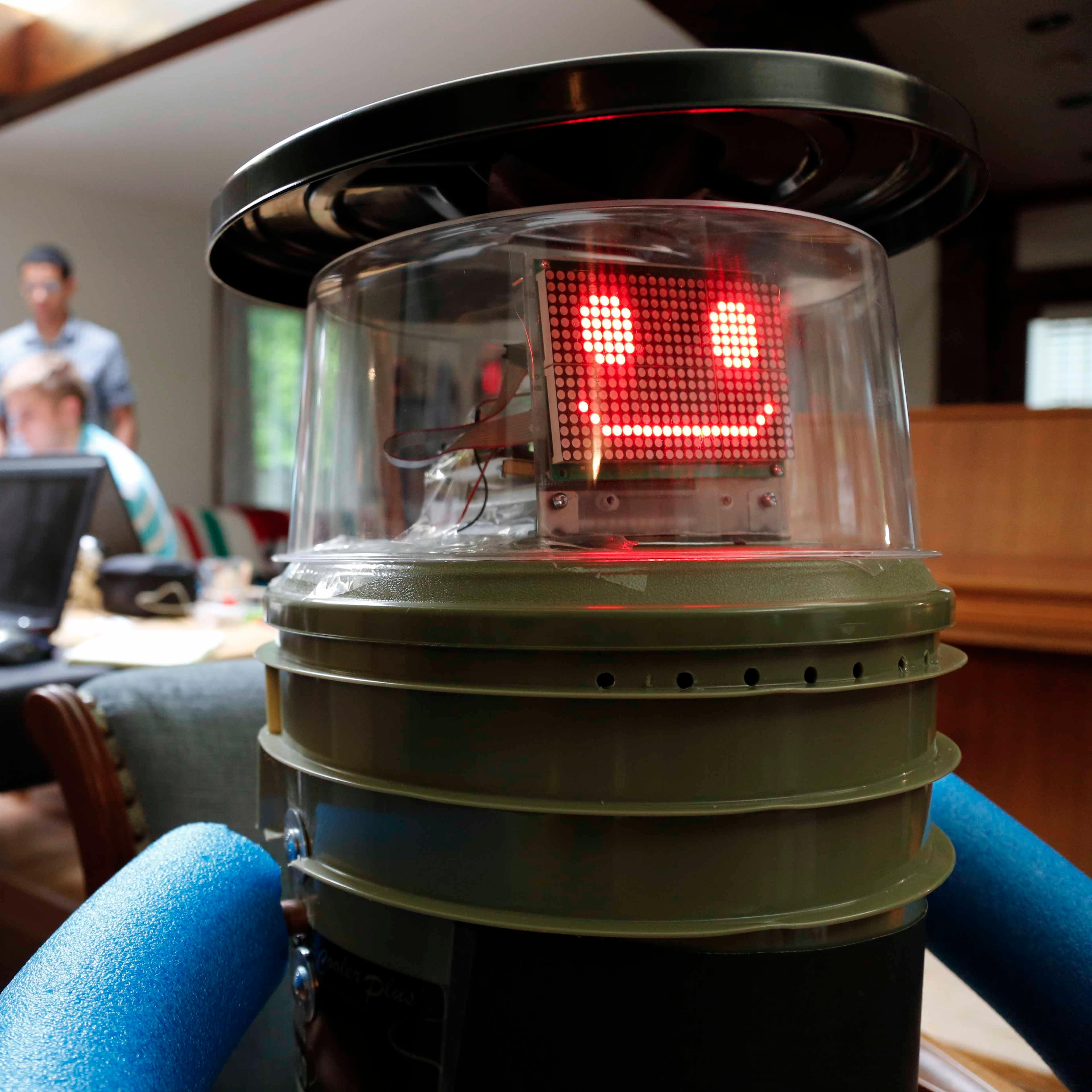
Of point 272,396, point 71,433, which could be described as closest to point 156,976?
point 71,433

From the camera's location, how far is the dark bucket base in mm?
555

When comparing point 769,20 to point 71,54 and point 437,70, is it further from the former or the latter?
point 71,54

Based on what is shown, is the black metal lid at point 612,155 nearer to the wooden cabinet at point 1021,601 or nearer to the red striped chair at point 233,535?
the wooden cabinet at point 1021,601

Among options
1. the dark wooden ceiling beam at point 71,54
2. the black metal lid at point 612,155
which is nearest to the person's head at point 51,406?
the dark wooden ceiling beam at point 71,54

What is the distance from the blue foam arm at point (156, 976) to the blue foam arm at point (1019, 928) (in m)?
0.54

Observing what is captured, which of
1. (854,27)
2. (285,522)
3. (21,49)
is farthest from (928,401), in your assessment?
(21,49)

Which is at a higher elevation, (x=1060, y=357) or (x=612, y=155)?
(x=1060, y=357)

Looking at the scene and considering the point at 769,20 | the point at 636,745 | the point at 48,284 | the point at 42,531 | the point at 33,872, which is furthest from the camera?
the point at 48,284

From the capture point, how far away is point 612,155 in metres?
0.70

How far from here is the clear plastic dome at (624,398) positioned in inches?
25.9

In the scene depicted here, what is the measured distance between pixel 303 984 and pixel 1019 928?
537 millimetres

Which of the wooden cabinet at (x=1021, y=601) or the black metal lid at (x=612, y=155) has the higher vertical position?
the black metal lid at (x=612, y=155)

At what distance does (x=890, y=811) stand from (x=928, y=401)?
4720 mm

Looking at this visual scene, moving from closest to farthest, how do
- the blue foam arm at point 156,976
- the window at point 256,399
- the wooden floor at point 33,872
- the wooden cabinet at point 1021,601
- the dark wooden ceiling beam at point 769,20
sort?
the blue foam arm at point 156,976 < the wooden floor at point 33,872 < the wooden cabinet at point 1021,601 < the dark wooden ceiling beam at point 769,20 < the window at point 256,399
